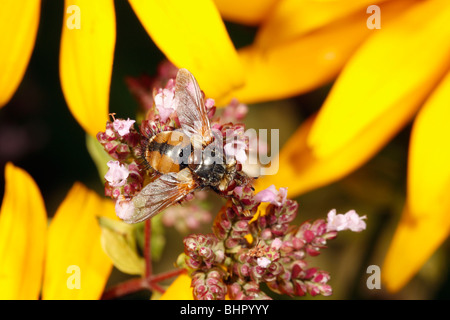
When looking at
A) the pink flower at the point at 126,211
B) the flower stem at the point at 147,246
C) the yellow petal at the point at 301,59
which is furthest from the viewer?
the yellow petal at the point at 301,59

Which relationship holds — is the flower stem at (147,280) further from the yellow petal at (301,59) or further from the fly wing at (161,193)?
the yellow petal at (301,59)

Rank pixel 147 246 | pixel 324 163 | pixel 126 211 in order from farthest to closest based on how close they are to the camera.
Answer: pixel 324 163, pixel 147 246, pixel 126 211

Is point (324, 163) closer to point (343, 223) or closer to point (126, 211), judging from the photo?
point (343, 223)

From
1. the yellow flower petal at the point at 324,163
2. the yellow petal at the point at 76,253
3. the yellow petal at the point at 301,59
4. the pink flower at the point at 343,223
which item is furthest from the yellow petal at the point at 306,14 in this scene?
the yellow petal at the point at 76,253

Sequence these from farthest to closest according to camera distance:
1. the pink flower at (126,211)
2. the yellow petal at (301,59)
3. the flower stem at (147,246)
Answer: the yellow petal at (301,59) → the flower stem at (147,246) → the pink flower at (126,211)

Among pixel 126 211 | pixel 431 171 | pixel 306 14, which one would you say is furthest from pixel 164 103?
pixel 431 171

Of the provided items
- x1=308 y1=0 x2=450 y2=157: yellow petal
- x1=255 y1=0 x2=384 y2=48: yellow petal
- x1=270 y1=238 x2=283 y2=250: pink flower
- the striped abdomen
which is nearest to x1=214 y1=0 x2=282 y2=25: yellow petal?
x1=255 y1=0 x2=384 y2=48: yellow petal

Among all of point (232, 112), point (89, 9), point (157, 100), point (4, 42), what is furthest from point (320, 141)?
point (4, 42)
